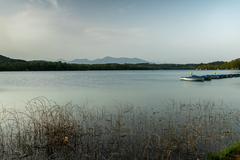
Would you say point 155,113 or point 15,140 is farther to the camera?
point 155,113

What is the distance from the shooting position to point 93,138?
9.66m

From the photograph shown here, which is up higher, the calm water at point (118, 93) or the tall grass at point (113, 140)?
the tall grass at point (113, 140)

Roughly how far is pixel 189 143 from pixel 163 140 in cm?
100

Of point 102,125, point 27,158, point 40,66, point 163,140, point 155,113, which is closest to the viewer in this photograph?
point 27,158

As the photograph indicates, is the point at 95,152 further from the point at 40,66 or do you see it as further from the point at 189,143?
the point at 40,66

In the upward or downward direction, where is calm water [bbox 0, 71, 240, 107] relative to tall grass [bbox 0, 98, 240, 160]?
downward

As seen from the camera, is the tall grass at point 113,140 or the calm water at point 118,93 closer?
the tall grass at point 113,140

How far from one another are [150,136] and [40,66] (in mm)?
148664

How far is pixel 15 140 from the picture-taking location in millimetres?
9359

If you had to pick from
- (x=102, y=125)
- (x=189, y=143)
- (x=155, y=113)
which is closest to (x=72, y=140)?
(x=102, y=125)

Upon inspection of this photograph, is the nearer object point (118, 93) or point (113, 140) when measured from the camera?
point (113, 140)

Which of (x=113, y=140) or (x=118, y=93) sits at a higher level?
(x=113, y=140)

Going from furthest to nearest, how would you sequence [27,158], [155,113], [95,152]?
1. [155,113]
2. [95,152]
3. [27,158]

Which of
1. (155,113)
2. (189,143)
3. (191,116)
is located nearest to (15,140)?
(189,143)
